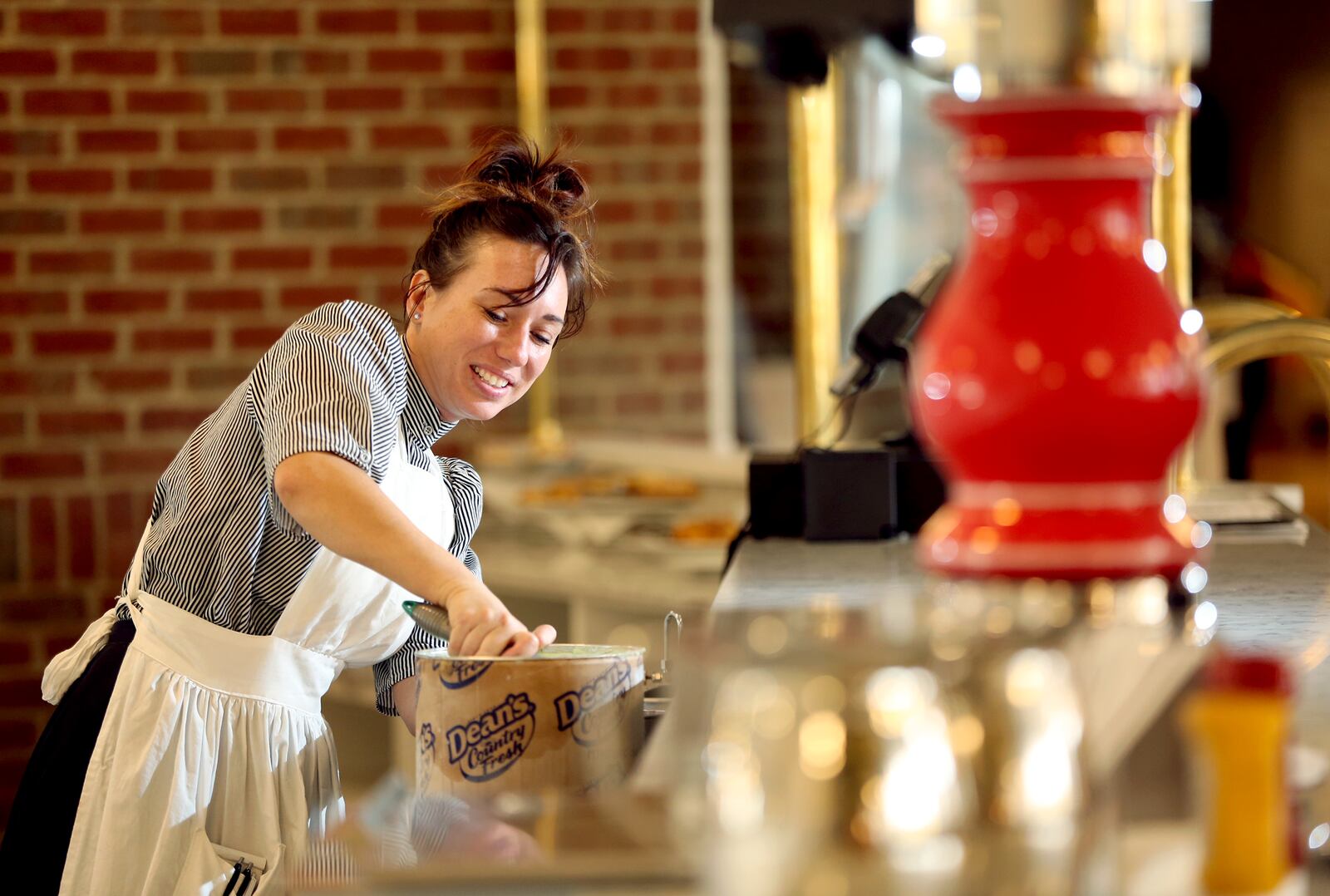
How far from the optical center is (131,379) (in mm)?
3281

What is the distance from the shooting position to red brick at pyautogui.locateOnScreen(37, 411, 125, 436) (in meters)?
3.26

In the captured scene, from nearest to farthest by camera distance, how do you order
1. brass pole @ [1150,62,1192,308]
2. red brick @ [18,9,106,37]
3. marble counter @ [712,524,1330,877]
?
marble counter @ [712,524,1330,877], brass pole @ [1150,62,1192,308], red brick @ [18,9,106,37]

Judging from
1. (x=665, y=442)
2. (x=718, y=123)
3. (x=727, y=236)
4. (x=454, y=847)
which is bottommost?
(x=665, y=442)

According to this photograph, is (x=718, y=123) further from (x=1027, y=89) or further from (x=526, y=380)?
(x=1027, y=89)

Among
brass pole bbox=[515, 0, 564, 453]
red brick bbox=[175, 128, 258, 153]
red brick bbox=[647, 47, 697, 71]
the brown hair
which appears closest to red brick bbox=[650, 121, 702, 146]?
red brick bbox=[647, 47, 697, 71]

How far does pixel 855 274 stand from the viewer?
3.25 meters

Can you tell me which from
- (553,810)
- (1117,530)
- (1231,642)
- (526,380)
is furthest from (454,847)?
(526,380)

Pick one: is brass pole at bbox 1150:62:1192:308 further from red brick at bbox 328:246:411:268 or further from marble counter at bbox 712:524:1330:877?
red brick at bbox 328:246:411:268

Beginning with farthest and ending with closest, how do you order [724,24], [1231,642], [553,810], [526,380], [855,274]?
[855,274], [724,24], [526,380], [1231,642], [553,810]

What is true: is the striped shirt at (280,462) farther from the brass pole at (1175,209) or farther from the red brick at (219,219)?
the red brick at (219,219)

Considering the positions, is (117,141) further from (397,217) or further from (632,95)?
(632,95)

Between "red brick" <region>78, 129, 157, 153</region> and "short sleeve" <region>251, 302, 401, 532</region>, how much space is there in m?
2.05

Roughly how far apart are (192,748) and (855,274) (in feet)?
6.94

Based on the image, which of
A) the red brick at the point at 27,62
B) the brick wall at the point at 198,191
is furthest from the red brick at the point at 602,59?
the red brick at the point at 27,62
